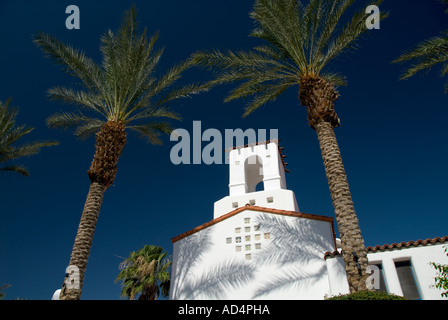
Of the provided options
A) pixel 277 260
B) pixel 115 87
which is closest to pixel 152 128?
pixel 115 87

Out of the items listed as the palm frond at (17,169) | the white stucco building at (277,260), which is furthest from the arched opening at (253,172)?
the palm frond at (17,169)

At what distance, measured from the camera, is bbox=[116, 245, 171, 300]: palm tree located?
15.4 m

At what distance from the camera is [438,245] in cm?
1059

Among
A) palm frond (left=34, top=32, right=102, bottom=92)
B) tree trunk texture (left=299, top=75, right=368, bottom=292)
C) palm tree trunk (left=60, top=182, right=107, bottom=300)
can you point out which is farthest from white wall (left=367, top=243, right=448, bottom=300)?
palm frond (left=34, top=32, right=102, bottom=92)

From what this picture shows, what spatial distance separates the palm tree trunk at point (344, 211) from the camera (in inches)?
336

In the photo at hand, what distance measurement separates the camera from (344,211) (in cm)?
941

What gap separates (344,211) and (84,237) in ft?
27.8

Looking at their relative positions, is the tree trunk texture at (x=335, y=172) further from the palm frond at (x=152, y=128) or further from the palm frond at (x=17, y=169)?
the palm frond at (x=17, y=169)

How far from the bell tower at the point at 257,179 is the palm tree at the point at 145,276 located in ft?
16.5

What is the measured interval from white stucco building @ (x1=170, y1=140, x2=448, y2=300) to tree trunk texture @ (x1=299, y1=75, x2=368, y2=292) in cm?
314

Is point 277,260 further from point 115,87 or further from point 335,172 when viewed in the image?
point 115,87
